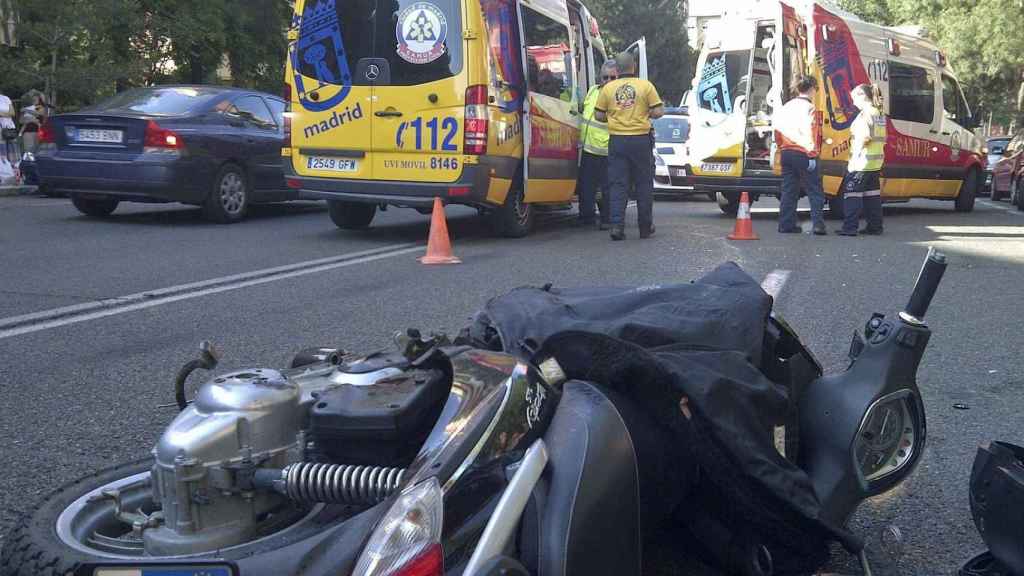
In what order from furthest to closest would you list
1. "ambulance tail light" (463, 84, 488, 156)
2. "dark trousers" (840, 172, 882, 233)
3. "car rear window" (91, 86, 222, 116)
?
1. "dark trousers" (840, 172, 882, 233)
2. "car rear window" (91, 86, 222, 116)
3. "ambulance tail light" (463, 84, 488, 156)

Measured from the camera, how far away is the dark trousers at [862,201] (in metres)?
11.8

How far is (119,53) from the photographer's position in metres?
21.4

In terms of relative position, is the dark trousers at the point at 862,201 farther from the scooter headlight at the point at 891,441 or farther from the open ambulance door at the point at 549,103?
the scooter headlight at the point at 891,441

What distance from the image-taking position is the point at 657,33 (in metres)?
50.2

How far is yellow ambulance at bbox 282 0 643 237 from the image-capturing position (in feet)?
30.9

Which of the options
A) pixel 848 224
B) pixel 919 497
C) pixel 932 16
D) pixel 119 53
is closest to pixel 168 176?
pixel 848 224

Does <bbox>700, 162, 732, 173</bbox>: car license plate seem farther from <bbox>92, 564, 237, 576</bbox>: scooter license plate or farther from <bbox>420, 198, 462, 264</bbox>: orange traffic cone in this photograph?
<bbox>92, 564, 237, 576</bbox>: scooter license plate

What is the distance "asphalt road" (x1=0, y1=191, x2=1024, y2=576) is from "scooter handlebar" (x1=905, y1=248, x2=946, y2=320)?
633 mm

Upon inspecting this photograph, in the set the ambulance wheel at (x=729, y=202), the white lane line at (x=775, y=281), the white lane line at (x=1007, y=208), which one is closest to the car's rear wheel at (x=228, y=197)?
the white lane line at (x=775, y=281)

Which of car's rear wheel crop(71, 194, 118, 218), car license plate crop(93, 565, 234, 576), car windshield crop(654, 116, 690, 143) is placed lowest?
car license plate crop(93, 565, 234, 576)

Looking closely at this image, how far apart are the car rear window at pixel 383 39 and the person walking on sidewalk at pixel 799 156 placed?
4568mm

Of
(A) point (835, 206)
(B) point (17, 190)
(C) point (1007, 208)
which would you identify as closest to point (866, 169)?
(A) point (835, 206)

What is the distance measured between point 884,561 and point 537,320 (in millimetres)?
1120

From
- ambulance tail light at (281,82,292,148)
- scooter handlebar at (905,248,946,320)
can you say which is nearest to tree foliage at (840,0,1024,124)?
ambulance tail light at (281,82,292,148)
